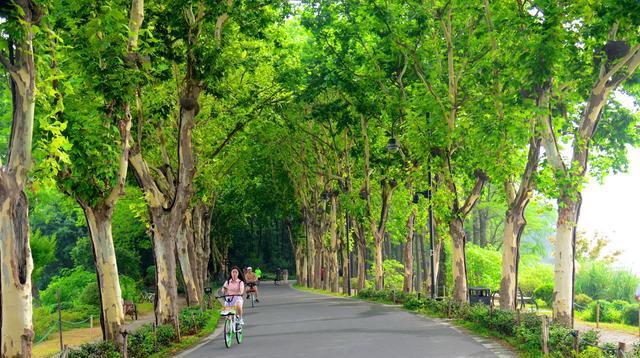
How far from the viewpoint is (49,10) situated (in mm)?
11156

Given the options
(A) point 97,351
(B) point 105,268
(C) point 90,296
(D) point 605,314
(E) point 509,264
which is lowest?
(D) point 605,314

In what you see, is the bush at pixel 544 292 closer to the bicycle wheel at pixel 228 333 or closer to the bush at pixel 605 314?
the bush at pixel 605 314

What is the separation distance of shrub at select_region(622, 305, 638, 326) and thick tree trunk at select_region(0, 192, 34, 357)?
872 inches

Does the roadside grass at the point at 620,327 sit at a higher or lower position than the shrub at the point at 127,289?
lower

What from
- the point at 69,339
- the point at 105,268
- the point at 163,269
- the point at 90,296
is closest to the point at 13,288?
the point at 105,268

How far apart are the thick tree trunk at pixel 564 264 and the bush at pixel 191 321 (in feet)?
31.8

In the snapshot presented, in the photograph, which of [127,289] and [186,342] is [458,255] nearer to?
→ [186,342]

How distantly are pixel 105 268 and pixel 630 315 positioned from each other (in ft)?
64.3

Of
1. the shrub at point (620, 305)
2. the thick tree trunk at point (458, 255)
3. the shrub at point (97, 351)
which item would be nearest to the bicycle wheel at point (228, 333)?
the shrub at point (97, 351)

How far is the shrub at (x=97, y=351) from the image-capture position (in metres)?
12.6

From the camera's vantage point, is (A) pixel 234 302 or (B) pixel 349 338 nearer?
(B) pixel 349 338

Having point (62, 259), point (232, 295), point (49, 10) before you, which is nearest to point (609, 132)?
point (232, 295)

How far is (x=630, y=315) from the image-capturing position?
2627 centimetres

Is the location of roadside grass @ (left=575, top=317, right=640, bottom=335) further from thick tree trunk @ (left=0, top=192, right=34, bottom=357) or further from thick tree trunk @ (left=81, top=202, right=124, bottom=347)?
thick tree trunk @ (left=0, top=192, right=34, bottom=357)
